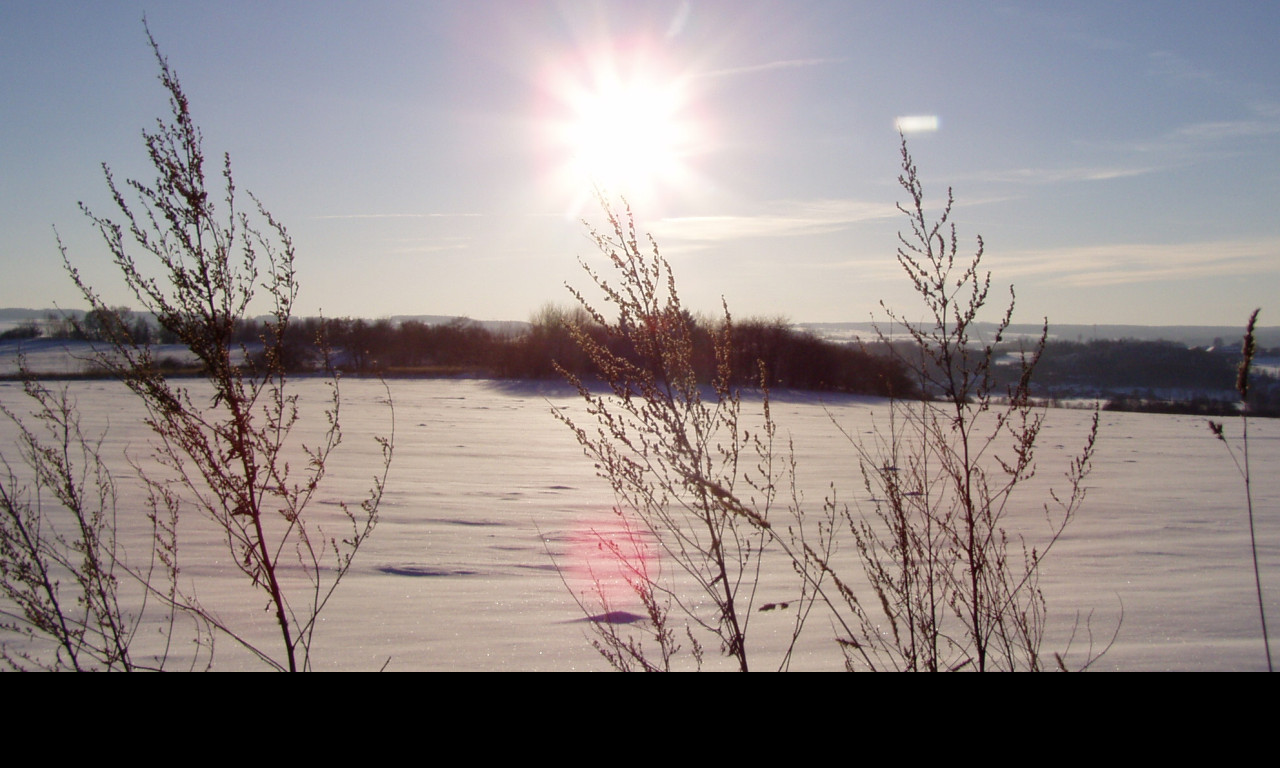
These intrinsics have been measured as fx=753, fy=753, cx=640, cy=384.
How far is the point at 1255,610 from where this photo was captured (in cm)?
567

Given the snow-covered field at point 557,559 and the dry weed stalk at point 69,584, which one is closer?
the dry weed stalk at point 69,584

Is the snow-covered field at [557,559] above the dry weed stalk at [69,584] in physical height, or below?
below

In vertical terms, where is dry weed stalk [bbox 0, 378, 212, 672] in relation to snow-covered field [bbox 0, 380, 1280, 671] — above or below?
above

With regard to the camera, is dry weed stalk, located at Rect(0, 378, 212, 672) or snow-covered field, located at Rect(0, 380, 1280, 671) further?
snow-covered field, located at Rect(0, 380, 1280, 671)

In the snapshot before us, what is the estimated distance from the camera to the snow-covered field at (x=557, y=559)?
4.71m

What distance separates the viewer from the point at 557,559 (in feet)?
24.7

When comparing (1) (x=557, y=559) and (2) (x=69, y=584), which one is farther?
(1) (x=557, y=559)

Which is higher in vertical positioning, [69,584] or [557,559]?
[69,584]

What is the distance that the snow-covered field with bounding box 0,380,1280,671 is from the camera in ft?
15.5
